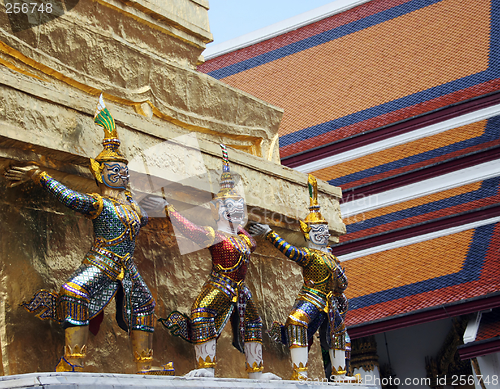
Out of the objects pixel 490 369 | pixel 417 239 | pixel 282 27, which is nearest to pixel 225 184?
pixel 490 369

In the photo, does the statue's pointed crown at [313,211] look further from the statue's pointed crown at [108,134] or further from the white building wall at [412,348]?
the white building wall at [412,348]

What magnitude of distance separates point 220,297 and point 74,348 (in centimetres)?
99

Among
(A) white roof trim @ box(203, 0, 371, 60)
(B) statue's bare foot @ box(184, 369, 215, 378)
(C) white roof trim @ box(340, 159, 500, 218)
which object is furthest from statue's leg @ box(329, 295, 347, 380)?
(A) white roof trim @ box(203, 0, 371, 60)

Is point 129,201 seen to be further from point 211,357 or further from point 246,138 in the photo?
point 246,138

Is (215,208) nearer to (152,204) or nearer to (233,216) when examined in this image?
(233,216)

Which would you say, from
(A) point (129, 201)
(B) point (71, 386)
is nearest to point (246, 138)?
(A) point (129, 201)

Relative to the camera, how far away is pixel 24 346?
124 inches

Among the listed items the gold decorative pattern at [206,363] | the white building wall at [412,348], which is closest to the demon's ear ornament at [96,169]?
the gold decorative pattern at [206,363]

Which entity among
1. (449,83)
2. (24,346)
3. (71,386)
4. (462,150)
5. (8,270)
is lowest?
(71,386)

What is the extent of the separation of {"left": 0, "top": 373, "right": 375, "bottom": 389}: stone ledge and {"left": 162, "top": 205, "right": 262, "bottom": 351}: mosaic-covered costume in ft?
1.08

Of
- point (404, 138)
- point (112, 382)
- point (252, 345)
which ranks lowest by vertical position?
point (112, 382)

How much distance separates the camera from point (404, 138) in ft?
37.5

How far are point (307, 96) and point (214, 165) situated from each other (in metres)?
8.92

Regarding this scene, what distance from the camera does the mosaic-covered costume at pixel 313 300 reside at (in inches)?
168
